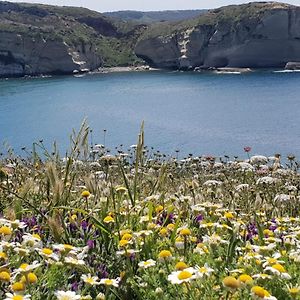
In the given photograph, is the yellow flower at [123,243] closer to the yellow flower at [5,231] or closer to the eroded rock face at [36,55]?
the yellow flower at [5,231]

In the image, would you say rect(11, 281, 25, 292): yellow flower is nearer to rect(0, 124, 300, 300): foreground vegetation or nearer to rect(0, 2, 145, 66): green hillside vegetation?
rect(0, 124, 300, 300): foreground vegetation

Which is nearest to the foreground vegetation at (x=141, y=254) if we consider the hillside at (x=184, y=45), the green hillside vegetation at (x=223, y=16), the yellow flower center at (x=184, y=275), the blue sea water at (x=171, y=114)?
the yellow flower center at (x=184, y=275)

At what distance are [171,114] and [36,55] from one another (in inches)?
Answer: 3525

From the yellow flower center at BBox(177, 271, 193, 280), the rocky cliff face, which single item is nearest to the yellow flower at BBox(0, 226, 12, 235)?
the yellow flower center at BBox(177, 271, 193, 280)

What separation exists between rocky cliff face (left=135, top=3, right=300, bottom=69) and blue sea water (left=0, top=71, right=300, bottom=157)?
42.7 m

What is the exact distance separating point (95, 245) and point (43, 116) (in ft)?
175

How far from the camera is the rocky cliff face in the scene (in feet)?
420

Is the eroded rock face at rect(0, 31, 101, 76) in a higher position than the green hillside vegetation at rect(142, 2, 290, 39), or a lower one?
lower

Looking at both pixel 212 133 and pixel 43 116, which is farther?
pixel 43 116

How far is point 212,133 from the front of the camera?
128 ft

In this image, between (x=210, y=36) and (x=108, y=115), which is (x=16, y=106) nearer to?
(x=108, y=115)

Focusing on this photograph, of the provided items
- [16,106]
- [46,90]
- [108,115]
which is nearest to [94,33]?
[46,90]

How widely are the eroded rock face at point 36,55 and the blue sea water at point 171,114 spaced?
43.0m

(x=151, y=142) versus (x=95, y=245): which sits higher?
(x=95, y=245)
